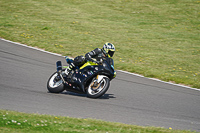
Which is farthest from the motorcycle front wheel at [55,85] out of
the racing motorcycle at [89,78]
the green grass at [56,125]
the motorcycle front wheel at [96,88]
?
the green grass at [56,125]

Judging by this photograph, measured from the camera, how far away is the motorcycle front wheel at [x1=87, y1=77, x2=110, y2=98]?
8.34 metres

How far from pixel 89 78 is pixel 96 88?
1.23ft

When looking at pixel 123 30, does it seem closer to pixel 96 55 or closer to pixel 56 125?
pixel 96 55

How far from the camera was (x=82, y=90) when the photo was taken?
28.3ft

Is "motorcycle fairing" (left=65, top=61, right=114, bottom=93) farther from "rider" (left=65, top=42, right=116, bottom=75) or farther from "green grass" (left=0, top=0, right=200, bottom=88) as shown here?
"green grass" (left=0, top=0, right=200, bottom=88)

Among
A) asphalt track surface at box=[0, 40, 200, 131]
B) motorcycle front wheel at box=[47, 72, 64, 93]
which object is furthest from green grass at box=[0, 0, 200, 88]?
motorcycle front wheel at box=[47, 72, 64, 93]

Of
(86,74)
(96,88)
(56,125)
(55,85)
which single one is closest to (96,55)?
(86,74)

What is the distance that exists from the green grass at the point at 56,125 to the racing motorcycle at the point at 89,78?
206 cm

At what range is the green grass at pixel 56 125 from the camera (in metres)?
5.40

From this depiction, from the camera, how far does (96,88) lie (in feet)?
28.2

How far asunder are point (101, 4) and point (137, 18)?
6108 mm

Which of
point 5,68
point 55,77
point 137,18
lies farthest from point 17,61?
point 137,18

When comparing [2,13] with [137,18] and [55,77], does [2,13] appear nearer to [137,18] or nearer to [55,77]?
[137,18]

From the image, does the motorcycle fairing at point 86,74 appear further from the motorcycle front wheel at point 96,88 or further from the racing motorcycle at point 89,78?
the motorcycle front wheel at point 96,88
